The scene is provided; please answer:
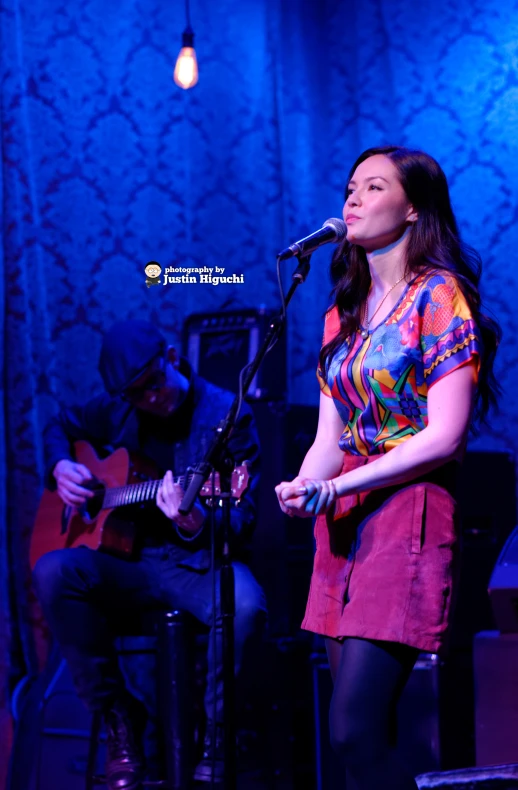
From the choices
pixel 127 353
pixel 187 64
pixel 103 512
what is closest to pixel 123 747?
pixel 103 512

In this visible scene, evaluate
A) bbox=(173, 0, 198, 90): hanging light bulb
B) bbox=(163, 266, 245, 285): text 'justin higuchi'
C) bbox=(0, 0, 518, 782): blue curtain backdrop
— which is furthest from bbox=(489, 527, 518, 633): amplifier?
bbox=(173, 0, 198, 90): hanging light bulb

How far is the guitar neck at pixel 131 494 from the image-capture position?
2.97 m

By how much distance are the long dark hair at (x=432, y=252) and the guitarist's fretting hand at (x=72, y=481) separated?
4.97ft

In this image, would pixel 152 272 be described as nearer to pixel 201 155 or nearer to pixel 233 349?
pixel 201 155

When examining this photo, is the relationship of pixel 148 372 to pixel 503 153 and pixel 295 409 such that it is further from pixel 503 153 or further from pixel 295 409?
pixel 503 153

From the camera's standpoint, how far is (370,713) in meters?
1.53

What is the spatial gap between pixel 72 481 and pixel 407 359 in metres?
1.82

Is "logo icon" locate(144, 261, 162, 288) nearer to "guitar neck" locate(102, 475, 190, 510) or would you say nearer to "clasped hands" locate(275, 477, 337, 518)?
"guitar neck" locate(102, 475, 190, 510)

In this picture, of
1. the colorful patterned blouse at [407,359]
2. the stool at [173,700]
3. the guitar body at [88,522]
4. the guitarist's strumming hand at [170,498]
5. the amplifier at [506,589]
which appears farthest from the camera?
the guitar body at [88,522]

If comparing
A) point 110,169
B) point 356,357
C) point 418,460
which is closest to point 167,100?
point 110,169

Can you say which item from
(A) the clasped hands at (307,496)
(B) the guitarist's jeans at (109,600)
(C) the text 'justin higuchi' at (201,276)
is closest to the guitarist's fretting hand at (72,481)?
(B) the guitarist's jeans at (109,600)

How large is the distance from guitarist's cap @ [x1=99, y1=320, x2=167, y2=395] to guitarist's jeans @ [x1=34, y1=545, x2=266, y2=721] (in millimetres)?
589

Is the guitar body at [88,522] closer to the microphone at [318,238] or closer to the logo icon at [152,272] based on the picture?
the logo icon at [152,272]

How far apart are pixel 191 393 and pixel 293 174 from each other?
1.61 metres
